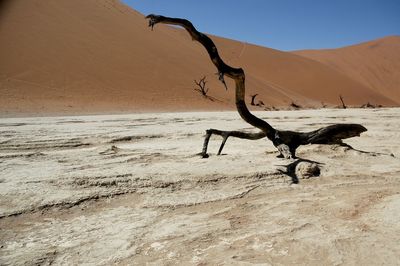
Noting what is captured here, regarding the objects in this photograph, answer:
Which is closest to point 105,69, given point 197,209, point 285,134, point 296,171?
point 285,134

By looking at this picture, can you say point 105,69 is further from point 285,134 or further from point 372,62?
point 372,62

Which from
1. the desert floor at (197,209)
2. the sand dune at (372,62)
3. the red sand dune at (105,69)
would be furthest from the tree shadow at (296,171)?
the sand dune at (372,62)

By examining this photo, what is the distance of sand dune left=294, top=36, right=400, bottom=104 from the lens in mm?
47062

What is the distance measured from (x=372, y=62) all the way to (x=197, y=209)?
5674 centimetres

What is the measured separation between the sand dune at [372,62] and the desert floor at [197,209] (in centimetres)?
4371

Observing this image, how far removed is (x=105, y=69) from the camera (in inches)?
928

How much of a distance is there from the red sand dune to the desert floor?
12227 mm

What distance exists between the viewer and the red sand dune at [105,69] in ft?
62.6

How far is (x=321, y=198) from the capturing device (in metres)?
3.24

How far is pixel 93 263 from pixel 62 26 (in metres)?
27.6

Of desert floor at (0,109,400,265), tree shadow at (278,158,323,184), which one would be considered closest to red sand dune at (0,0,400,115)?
desert floor at (0,109,400,265)

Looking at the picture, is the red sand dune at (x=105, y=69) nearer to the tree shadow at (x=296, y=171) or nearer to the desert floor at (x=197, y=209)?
the desert floor at (x=197, y=209)

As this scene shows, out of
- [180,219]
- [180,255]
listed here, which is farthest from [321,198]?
[180,255]

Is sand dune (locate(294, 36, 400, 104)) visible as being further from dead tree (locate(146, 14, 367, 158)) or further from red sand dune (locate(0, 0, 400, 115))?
dead tree (locate(146, 14, 367, 158))
